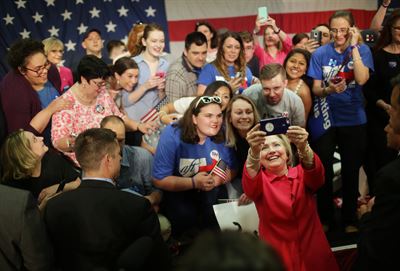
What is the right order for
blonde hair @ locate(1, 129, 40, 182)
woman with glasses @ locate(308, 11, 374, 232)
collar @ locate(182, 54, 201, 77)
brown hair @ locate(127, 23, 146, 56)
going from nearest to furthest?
blonde hair @ locate(1, 129, 40, 182) → woman with glasses @ locate(308, 11, 374, 232) → collar @ locate(182, 54, 201, 77) → brown hair @ locate(127, 23, 146, 56)

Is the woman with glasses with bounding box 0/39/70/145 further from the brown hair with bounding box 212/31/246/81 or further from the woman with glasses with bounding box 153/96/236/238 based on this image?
the brown hair with bounding box 212/31/246/81

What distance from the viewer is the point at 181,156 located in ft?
12.4

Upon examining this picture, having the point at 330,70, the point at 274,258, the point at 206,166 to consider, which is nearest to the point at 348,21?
the point at 330,70

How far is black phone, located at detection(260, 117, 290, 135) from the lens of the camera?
9.19 feet

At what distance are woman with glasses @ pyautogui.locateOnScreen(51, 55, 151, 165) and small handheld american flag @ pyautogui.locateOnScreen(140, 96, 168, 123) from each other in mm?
579

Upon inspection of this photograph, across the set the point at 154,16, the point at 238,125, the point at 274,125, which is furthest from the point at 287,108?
the point at 154,16

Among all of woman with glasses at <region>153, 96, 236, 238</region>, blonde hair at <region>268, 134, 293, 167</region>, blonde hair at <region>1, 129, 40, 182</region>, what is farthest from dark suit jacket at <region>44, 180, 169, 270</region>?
woman with glasses at <region>153, 96, 236, 238</region>

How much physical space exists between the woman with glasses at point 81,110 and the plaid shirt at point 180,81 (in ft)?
2.42

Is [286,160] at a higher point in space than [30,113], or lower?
lower

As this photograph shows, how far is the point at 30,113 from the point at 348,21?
103 inches

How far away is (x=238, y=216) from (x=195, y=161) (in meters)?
0.56

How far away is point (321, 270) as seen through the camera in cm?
295

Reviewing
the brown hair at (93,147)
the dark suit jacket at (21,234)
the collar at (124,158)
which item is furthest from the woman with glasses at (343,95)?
the dark suit jacket at (21,234)

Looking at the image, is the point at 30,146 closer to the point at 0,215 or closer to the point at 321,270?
the point at 0,215
